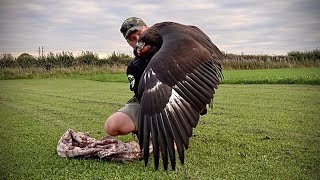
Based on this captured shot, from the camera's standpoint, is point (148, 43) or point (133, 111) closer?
point (148, 43)

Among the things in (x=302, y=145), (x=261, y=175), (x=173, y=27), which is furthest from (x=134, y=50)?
(x=302, y=145)

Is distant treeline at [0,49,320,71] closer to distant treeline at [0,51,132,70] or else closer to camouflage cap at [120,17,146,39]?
distant treeline at [0,51,132,70]

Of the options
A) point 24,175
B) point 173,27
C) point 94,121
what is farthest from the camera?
point 94,121

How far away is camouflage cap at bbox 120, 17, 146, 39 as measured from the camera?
3.93m

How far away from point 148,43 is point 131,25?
1.81ft

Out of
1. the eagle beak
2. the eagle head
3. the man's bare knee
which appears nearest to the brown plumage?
the eagle head

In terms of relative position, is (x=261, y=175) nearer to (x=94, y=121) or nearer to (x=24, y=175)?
(x=24, y=175)

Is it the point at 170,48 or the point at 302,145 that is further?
the point at 302,145

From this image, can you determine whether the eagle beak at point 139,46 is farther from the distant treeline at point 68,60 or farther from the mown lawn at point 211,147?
the distant treeline at point 68,60

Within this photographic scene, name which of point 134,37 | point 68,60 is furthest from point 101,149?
point 68,60

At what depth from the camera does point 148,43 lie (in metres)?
3.48

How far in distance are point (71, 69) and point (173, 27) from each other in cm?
2420

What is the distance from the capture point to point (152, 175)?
9.87 ft

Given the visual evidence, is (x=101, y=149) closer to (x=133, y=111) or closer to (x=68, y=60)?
(x=133, y=111)
